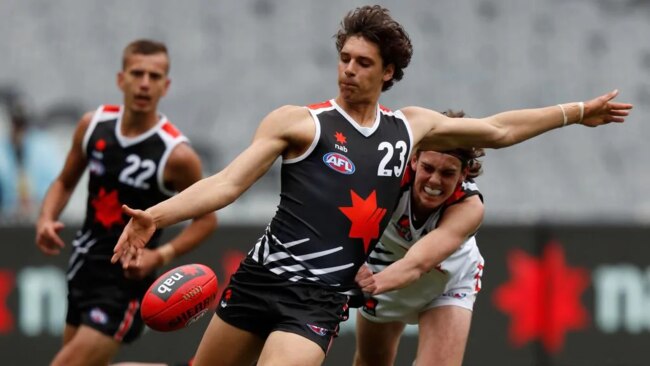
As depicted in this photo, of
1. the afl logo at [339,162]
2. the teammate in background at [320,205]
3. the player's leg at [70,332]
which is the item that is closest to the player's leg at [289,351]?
the teammate in background at [320,205]

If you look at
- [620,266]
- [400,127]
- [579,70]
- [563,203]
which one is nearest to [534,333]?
[620,266]

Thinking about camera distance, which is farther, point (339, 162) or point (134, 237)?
point (339, 162)

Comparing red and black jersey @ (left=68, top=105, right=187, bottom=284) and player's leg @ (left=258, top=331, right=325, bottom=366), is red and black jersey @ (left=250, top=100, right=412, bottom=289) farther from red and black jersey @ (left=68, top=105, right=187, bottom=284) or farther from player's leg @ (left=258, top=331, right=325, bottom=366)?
red and black jersey @ (left=68, top=105, right=187, bottom=284)

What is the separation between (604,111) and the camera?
22.3ft

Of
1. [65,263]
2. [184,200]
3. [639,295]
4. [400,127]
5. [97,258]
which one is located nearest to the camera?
[184,200]

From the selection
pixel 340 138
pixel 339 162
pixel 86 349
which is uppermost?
pixel 340 138

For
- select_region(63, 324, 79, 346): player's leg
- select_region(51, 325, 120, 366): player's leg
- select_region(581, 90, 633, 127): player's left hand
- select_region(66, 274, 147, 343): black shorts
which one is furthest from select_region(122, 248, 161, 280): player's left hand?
select_region(581, 90, 633, 127): player's left hand

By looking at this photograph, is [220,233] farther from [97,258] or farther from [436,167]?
[436,167]

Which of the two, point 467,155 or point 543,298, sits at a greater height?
point 467,155

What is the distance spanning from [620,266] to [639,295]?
1.08 feet

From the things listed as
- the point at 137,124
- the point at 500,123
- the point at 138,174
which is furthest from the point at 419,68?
the point at 500,123

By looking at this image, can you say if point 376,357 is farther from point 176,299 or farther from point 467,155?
point 176,299

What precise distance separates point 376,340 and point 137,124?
209 centimetres

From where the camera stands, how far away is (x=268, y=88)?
47.8ft
